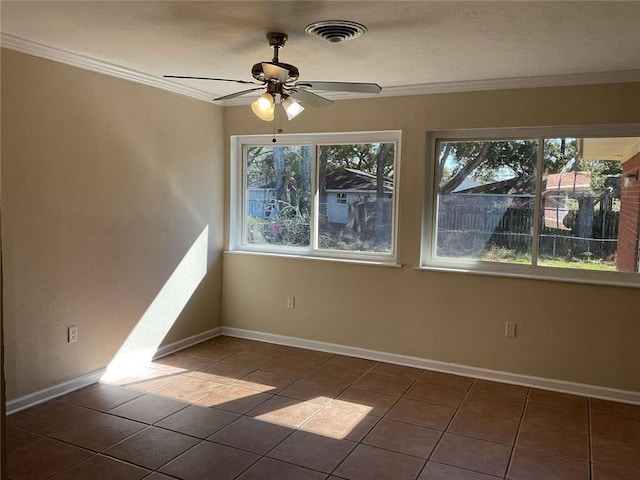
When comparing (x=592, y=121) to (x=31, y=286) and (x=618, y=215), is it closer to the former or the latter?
(x=618, y=215)

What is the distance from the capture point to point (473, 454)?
2898 mm

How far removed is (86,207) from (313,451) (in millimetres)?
2277

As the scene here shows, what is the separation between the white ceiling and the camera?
8.02 ft

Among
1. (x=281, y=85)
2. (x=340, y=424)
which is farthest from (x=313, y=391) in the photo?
(x=281, y=85)

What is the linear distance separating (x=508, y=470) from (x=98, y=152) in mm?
3334

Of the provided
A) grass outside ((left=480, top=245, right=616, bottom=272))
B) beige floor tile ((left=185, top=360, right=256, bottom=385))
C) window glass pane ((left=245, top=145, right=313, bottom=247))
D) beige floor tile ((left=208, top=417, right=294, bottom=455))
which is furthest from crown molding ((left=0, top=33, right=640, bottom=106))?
beige floor tile ((left=208, top=417, right=294, bottom=455))

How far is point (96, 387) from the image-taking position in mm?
3734

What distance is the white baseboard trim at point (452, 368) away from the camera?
147 inches

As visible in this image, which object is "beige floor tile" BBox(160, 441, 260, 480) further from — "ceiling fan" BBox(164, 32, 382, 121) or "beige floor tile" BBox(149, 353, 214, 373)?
"ceiling fan" BBox(164, 32, 382, 121)

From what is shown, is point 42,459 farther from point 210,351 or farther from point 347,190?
point 347,190

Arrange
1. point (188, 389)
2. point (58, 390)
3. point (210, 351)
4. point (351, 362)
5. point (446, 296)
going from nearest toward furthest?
point (58, 390)
point (188, 389)
point (446, 296)
point (351, 362)
point (210, 351)

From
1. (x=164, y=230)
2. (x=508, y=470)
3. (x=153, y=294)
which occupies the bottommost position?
(x=508, y=470)

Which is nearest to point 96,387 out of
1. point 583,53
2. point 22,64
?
point 22,64

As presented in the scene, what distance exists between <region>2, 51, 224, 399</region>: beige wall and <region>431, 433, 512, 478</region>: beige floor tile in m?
2.54
